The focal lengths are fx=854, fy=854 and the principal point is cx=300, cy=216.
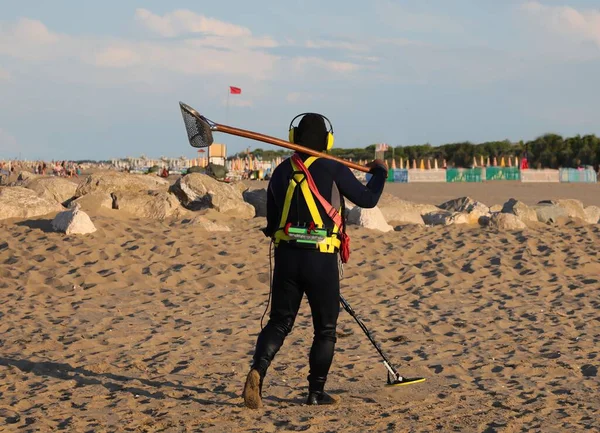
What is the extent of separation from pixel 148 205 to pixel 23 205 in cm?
199

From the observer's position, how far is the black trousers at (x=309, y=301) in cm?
535

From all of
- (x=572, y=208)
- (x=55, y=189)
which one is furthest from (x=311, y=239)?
(x=572, y=208)

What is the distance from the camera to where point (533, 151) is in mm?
80875

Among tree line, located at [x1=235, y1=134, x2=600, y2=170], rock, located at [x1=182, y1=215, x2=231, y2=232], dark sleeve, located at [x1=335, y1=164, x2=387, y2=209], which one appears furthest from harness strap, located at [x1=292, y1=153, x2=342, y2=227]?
tree line, located at [x1=235, y1=134, x2=600, y2=170]

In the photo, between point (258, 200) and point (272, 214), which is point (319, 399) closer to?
point (272, 214)

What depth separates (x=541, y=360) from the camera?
6.80 meters

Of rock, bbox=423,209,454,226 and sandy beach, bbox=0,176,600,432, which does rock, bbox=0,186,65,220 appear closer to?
sandy beach, bbox=0,176,600,432

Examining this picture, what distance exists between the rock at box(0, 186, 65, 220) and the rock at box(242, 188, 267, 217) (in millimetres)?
3653

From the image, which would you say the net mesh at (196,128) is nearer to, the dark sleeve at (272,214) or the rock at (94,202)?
the dark sleeve at (272,214)

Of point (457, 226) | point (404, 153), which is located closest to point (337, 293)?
point (457, 226)

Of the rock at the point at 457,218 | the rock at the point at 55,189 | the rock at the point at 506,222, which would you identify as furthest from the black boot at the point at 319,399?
the rock at the point at 55,189

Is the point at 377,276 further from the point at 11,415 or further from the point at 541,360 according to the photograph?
the point at 11,415

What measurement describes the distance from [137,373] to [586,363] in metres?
3.48

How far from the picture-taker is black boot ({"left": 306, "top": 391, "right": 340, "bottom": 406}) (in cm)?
552
